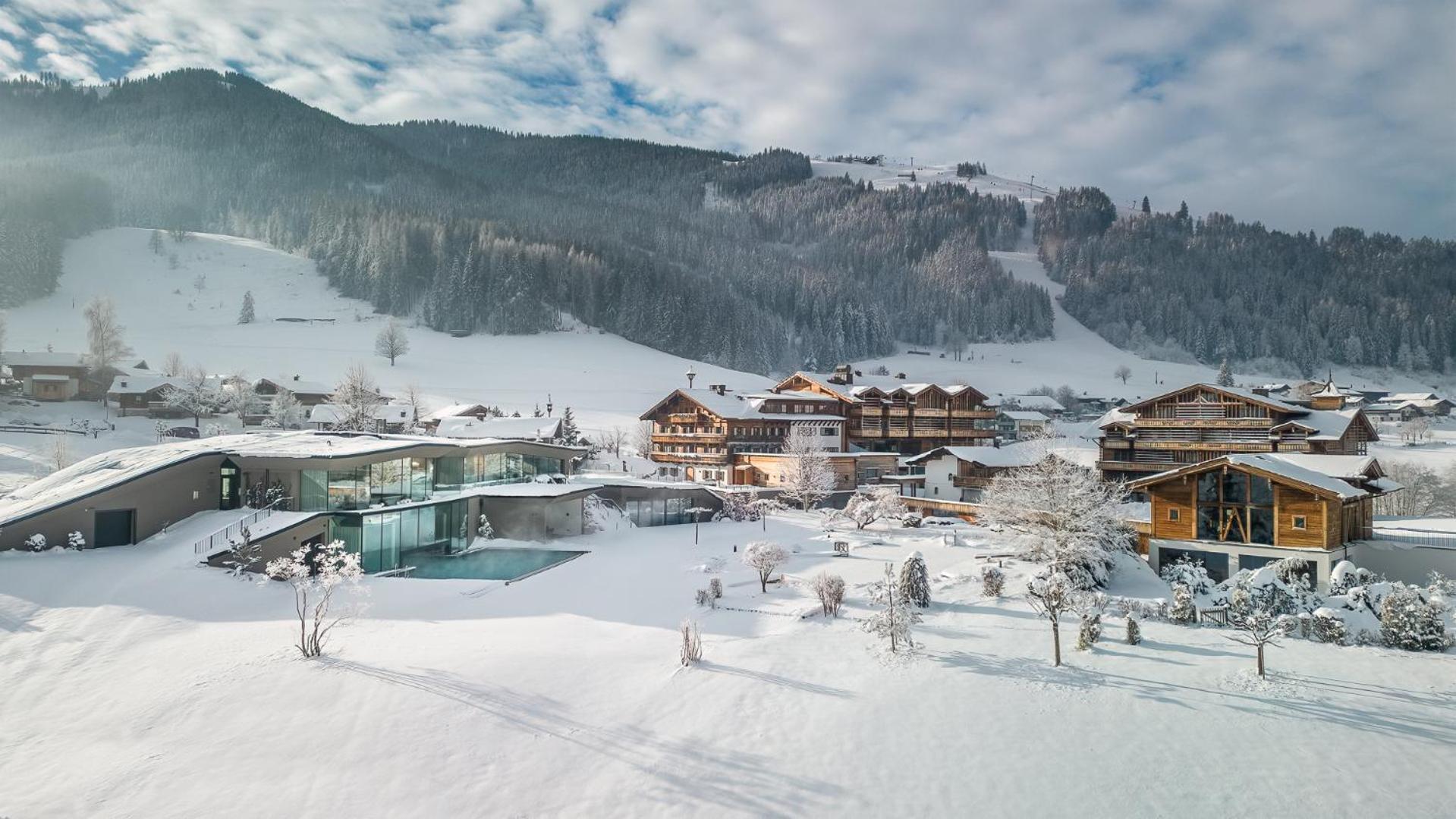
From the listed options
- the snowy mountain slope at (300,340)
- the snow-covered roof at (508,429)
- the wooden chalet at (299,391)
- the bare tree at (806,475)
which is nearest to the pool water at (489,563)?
the snow-covered roof at (508,429)

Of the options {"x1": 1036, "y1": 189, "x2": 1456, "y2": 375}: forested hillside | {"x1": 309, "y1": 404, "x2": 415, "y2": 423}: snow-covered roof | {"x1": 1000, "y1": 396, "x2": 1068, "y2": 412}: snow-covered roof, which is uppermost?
{"x1": 1036, "y1": 189, "x2": 1456, "y2": 375}: forested hillside

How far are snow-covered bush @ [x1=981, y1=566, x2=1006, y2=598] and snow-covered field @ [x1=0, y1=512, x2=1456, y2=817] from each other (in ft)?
9.93

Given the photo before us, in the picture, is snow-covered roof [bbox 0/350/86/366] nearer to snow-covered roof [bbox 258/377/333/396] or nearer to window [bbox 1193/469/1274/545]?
snow-covered roof [bbox 258/377/333/396]

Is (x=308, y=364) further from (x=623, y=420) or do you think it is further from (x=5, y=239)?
(x=5, y=239)

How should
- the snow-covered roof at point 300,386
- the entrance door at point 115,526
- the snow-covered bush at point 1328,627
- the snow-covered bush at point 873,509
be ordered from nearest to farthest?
the snow-covered bush at point 1328,627
the entrance door at point 115,526
the snow-covered bush at point 873,509
the snow-covered roof at point 300,386

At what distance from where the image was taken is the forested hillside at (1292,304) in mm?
152875

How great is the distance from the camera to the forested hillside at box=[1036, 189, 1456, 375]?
502ft

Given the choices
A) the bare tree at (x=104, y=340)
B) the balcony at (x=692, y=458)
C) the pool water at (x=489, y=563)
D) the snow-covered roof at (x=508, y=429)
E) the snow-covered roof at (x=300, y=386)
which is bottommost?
the pool water at (x=489, y=563)

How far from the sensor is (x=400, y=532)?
31500 mm

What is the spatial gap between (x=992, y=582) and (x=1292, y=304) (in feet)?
647

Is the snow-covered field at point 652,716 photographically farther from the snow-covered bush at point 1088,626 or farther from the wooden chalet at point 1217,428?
the wooden chalet at point 1217,428

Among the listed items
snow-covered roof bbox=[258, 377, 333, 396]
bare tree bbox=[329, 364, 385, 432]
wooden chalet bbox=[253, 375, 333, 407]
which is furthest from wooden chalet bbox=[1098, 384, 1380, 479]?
snow-covered roof bbox=[258, 377, 333, 396]

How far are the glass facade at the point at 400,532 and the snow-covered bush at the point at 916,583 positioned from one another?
21593 millimetres

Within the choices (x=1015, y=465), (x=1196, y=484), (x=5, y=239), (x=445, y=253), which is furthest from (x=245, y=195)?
(x=1196, y=484)
